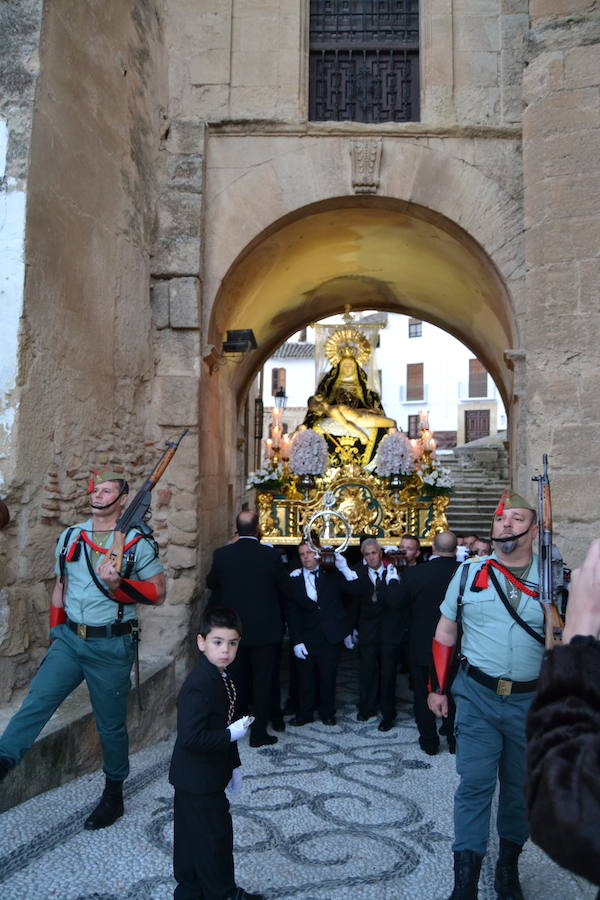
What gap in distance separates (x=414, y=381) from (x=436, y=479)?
27851mm

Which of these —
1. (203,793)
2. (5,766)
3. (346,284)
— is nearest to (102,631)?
(5,766)

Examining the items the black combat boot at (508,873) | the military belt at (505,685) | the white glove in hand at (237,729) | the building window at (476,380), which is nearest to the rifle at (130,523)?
the white glove in hand at (237,729)

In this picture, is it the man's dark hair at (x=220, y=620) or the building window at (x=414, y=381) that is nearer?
the man's dark hair at (x=220, y=620)

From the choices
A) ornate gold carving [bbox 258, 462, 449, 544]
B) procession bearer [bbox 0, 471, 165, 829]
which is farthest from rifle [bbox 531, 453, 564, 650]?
ornate gold carving [bbox 258, 462, 449, 544]

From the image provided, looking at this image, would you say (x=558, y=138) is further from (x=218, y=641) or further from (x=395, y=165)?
(x=218, y=641)

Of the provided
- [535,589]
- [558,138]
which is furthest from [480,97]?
[535,589]

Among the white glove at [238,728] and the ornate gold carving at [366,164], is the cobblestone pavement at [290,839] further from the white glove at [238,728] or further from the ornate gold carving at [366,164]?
the ornate gold carving at [366,164]

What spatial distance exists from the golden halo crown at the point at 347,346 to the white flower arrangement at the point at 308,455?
4.11 metres

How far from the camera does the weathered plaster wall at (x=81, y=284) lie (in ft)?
15.8

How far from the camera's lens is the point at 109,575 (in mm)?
3684

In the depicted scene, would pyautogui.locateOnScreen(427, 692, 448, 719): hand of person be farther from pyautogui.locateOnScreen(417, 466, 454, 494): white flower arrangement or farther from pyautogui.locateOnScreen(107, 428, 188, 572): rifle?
pyautogui.locateOnScreen(417, 466, 454, 494): white flower arrangement

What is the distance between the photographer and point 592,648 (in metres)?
1.62

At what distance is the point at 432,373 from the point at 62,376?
1257 inches

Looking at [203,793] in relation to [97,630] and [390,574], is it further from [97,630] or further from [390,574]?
[390,574]
